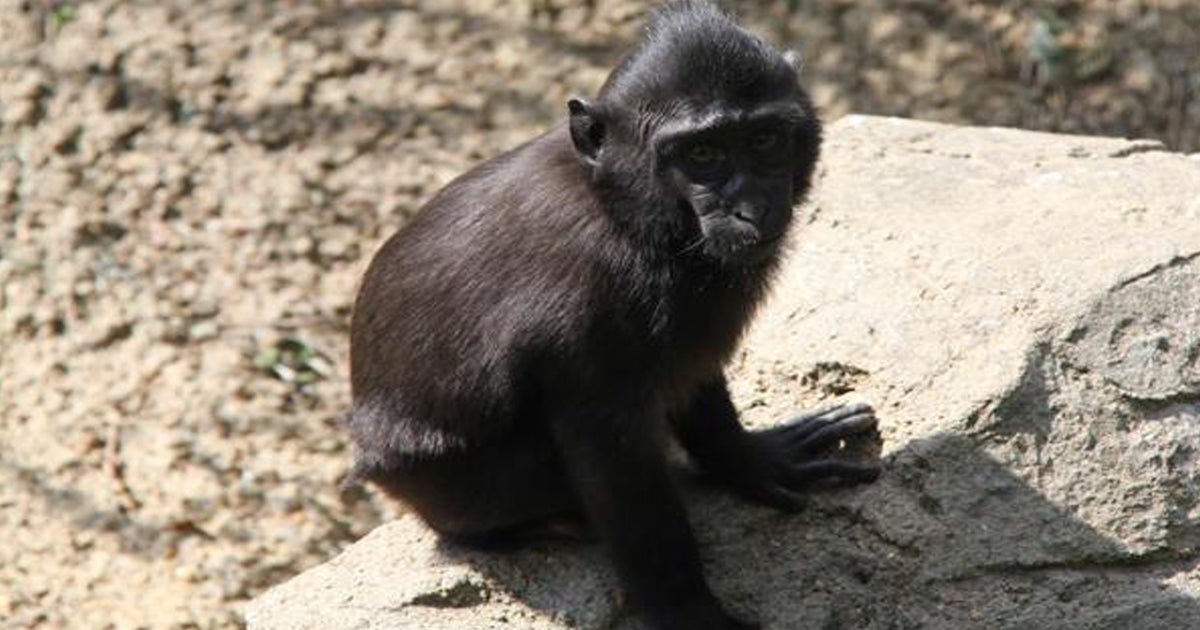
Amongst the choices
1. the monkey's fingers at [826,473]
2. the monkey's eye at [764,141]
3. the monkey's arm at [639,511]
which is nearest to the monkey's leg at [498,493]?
the monkey's arm at [639,511]

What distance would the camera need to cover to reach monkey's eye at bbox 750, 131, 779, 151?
5.20 m

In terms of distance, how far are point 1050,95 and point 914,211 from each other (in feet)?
11.2

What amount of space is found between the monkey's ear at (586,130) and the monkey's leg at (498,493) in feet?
2.74

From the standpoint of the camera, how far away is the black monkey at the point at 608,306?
17.0 ft

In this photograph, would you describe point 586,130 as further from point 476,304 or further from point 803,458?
point 803,458

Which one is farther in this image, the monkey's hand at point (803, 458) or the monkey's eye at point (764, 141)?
the monkey's hand at point (803, 458)

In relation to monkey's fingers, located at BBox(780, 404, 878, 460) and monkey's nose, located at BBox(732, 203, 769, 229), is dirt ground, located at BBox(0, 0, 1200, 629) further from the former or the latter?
monkey's nose, located at BBox(732, 203, 769, 229)

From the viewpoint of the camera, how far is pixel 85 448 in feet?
27.9

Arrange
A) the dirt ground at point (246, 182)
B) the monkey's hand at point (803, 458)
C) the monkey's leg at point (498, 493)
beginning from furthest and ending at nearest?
the dirt ground at point (246, 182), the monkey's hand at point (803, 458), the monkey's leg at point (498, 493)

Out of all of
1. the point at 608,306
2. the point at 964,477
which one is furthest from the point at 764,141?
the point at 964,477

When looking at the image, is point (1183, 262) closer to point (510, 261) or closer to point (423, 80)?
point (510, 261)

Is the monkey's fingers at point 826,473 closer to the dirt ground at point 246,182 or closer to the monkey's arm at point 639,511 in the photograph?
the monkey's arm at point 639,511

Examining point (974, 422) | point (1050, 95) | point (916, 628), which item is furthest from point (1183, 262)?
point (1050, 95)

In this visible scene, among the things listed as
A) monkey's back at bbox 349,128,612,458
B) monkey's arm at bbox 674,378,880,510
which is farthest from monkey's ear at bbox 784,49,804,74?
monkey's arm at bbox 674,378,880,510
